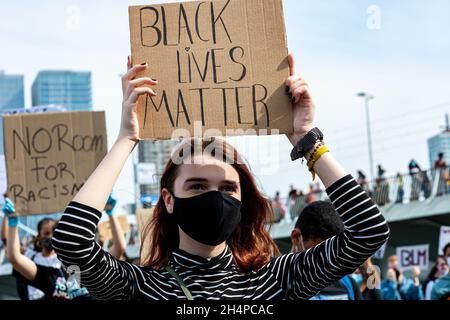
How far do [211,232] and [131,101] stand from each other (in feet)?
1.83

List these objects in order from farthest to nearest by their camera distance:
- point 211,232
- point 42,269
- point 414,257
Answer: point 414,257 → point 42,269 → point 211,232

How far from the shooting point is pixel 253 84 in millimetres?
3531

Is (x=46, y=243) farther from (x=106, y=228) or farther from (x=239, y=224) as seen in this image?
(x=106, y=228)

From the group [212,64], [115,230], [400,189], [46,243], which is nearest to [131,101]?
[212,64]

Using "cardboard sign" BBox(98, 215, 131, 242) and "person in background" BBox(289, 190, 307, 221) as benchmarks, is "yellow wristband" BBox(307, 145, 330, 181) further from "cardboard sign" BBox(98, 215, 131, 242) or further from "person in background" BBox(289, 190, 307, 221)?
"person in background" BBox(289, 190, 307, 221)

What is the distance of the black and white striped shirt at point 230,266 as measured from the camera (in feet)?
9.88

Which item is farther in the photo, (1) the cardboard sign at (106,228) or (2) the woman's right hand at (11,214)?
(1) the cardboard sign at (106,228)

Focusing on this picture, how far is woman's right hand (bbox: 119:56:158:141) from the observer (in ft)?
10.7

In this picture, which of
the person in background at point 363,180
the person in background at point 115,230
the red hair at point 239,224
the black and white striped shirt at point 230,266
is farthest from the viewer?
the person in background at point 363,180

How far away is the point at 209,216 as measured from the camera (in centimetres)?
322

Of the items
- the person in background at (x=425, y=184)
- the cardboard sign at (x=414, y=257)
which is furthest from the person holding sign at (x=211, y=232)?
the person in background at (x=425, y=184)

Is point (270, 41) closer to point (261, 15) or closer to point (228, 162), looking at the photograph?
point (261, 15)

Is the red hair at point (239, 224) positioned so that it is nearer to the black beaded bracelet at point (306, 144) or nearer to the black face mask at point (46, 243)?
the black beaded bracelet at point (306, 144)

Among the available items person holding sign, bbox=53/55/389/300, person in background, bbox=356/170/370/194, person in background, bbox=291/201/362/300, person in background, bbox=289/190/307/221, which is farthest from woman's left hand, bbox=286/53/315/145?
person in background, bbox=289/190/307/221
